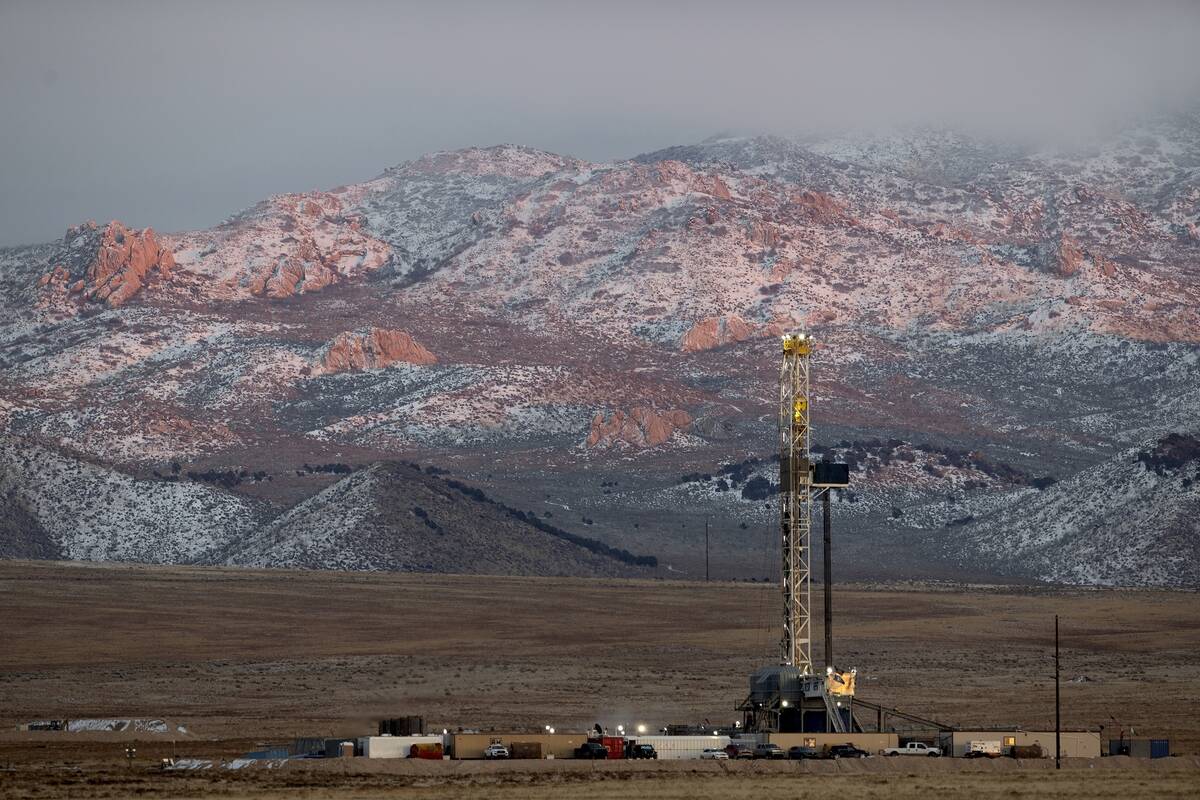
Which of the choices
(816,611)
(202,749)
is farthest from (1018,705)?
(816,611)

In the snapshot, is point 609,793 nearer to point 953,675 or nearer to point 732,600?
point 953,675

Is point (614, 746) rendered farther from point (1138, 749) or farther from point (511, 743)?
point (1138, 749)

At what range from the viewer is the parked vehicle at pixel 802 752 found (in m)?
67.5

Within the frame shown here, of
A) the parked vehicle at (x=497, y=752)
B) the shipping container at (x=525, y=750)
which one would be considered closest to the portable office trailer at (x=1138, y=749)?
the shipping container at (x=525, y=750)

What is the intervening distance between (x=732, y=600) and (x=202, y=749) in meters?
92.8

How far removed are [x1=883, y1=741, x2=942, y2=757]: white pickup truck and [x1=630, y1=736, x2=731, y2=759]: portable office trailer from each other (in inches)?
197

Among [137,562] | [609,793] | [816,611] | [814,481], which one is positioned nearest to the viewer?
[609,793]

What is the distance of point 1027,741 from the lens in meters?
71.3

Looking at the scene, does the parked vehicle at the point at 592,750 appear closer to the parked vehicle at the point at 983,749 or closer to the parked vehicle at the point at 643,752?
the parked vehicle at the point at 643,752

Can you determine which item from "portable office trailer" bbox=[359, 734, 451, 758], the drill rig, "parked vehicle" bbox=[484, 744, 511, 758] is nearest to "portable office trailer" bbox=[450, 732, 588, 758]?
"parked vehicle" bbox=[484, 744, 511, 758]

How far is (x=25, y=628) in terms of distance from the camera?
131125mm

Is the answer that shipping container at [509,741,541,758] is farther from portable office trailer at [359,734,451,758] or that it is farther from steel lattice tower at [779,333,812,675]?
steel lattice tower at [779,333,812,675]

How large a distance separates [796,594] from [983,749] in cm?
760

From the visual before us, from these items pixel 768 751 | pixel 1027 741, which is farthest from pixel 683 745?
pixel 1027 741
